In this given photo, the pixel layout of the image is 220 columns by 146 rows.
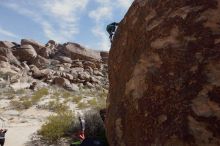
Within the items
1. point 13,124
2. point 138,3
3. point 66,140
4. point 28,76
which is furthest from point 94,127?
point 28,76

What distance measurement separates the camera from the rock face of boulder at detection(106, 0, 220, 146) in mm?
3016

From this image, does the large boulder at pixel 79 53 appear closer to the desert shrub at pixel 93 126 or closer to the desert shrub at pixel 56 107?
the desert shrub at pixel 56 107

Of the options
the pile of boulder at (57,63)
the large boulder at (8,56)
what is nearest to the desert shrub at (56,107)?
the pile of boulder at (57,63)

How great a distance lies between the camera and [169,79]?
3.36 m

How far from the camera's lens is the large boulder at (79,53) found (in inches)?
1678

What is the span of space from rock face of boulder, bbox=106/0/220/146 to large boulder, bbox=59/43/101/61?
38389mm

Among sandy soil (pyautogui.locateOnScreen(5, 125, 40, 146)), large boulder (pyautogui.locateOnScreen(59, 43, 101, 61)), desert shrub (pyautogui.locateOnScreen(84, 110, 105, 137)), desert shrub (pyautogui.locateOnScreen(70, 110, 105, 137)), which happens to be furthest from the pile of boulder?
→ desert shrub (pyautogui.locateOnScreen(84, 110, 105, 137))

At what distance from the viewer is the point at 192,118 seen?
3012 millimetres

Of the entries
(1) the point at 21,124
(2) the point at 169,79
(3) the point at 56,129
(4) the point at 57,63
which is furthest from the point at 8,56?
(2) the point at 169,79

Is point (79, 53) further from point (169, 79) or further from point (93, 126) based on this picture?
point (169, 79)

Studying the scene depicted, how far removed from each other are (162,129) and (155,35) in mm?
1007

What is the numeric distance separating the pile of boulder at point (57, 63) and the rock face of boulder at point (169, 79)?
22.7 m

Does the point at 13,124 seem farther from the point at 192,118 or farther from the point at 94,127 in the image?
the point at 192,118

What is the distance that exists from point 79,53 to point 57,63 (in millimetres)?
3484
